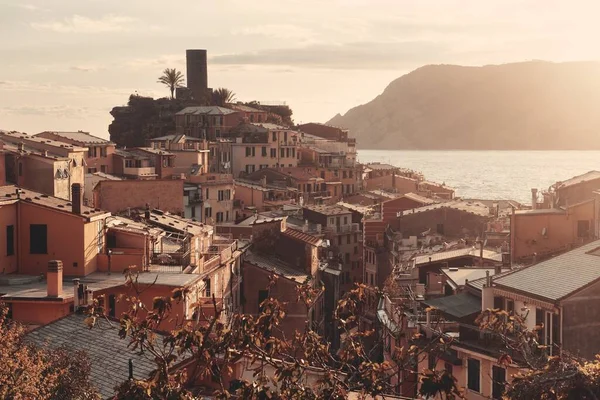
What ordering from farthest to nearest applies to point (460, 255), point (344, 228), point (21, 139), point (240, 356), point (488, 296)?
1. point (344, 228)
2. point (21, 139)
3. point (460, 255)
4. point (488, 296)
5. point (240, 356)

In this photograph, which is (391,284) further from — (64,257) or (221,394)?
(221,394)

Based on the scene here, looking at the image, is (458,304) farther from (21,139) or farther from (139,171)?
(139,171)

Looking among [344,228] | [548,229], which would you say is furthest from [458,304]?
[344,228]

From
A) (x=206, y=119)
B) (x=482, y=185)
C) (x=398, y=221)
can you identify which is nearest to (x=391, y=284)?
(x=398, y=221)

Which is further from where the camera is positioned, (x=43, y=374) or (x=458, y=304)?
(x=458, y=304)

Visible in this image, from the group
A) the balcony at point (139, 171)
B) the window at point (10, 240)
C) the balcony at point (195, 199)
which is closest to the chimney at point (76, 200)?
the window at point (10, 240)

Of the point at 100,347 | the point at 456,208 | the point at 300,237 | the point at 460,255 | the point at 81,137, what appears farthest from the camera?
the point at 81,137
